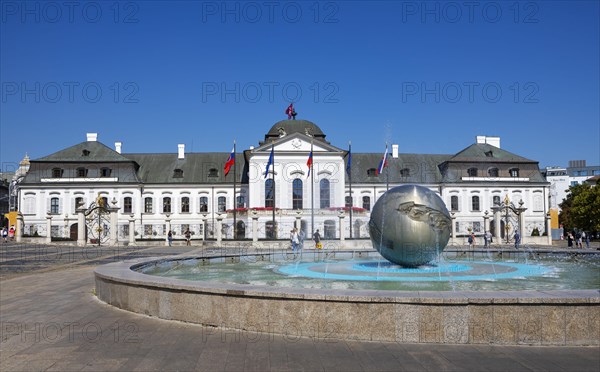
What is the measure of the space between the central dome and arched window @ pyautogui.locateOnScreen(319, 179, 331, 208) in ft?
17.8

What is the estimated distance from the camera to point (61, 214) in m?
58.4

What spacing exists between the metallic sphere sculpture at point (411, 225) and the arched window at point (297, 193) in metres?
42.6

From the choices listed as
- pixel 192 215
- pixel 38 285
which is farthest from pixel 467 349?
pixel 192 215

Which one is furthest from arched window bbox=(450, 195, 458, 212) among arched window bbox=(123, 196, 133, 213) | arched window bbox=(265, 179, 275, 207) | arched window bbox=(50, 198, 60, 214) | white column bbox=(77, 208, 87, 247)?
arched window bbox=(50, 198, 60, 214)

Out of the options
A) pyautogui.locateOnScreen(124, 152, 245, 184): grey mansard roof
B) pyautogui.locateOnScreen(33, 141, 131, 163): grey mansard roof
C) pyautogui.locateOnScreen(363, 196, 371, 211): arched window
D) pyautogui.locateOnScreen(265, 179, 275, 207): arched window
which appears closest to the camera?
pyautogui.locateOnScreen(265, 179, 275, 207): arched window

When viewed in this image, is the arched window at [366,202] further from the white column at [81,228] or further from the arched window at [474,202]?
the white column at [81,228]

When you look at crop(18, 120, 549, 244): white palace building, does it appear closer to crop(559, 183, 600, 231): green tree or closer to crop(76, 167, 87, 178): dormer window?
crop(76, 167, 87, 178): dormer window

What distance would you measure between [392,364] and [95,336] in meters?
4.18

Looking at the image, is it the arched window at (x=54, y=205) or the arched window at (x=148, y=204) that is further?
the arched window at (x=148, y=204)

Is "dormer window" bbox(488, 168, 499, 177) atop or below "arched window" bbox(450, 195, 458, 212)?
atop

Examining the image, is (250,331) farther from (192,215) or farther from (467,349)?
(192,215)

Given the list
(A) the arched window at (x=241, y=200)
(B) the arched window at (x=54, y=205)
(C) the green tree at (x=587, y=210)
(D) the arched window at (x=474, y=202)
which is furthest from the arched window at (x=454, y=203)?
(B) the arched window at (x=54, y=205)

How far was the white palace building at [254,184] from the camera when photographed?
182 ft

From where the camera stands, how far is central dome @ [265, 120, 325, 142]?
59.3 m
